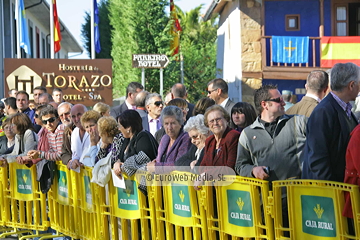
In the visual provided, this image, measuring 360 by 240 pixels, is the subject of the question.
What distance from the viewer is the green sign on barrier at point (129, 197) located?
271 inches

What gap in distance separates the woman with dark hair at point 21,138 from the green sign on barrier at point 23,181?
214 mm

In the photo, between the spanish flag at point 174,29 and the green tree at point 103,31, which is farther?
the green tree at point 103,31

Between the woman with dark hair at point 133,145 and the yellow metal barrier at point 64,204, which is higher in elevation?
the woman with dark hair at point 133,145

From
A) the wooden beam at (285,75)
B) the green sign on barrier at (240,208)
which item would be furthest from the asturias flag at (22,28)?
the green sign on barrier at (240,208)

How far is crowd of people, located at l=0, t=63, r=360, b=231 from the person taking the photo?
491cm

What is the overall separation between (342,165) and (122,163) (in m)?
2.69

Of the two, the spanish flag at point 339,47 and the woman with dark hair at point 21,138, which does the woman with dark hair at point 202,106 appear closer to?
the woman with dark hair at point 21,138

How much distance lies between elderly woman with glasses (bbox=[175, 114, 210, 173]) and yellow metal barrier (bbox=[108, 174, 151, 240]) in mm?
672

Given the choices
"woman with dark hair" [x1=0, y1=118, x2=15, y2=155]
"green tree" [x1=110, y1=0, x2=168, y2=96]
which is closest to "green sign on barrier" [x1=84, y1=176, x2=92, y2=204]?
"woman with dark hair" [x1=0, y1=118, x2=15, y2=155]

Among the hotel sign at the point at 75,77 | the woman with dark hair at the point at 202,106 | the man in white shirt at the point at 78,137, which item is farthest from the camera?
the hotel sign at the point at 75,77

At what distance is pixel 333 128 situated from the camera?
4898 millimetres

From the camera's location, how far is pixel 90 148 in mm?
7949

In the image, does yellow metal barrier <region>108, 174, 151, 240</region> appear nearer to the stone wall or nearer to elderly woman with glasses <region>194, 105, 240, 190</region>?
elderly woman with glasses <region>194, 105, 240, 190</region>

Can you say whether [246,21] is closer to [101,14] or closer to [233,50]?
[233,50]
